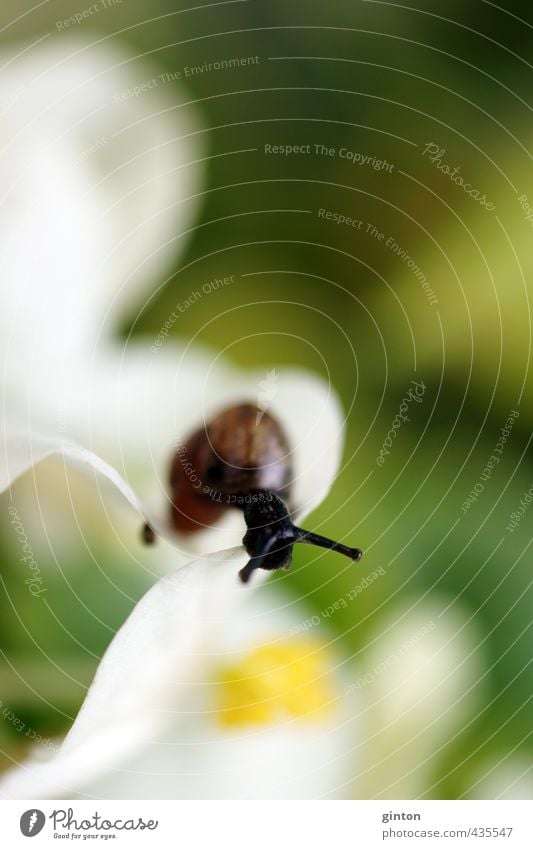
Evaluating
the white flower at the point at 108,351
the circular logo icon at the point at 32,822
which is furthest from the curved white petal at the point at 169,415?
the circular logo icon at the point at 32,822

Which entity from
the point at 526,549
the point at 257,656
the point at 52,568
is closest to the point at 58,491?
the point at 52,568

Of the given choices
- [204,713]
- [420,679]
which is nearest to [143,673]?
[204,713]

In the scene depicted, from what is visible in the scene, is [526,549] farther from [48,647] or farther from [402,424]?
[48,647]

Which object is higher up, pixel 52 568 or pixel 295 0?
pixel 295 0

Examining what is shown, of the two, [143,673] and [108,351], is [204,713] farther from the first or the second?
[108,351]

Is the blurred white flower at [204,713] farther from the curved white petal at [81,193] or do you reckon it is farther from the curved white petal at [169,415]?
the curved white petal at [81,193]

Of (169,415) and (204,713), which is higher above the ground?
(169,415)

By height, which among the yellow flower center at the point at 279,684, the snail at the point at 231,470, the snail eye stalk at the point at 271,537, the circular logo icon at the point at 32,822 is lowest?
the circular logo icon at the point at 32,822
